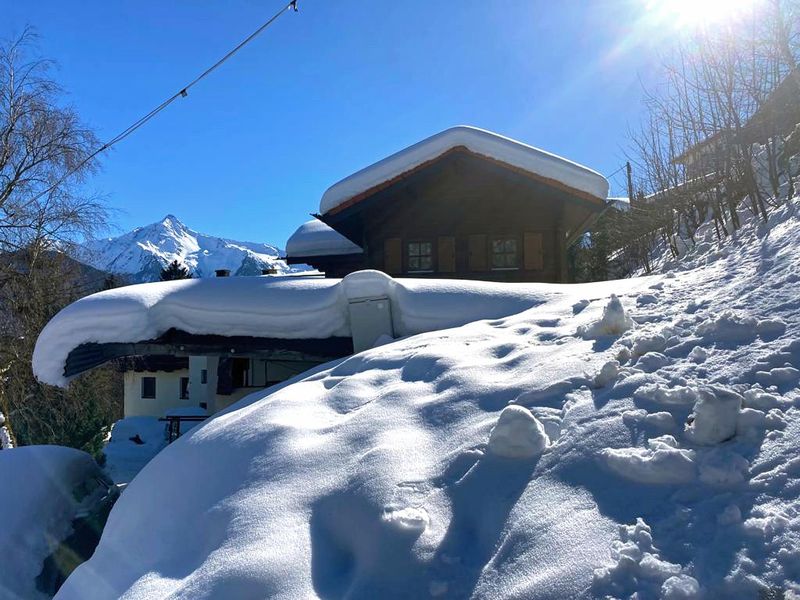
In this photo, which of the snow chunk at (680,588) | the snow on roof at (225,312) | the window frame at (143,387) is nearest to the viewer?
the snow chunk at (680,588)

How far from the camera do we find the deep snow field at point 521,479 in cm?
161

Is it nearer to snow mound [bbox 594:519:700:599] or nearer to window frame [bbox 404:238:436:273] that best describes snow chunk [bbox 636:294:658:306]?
snow mound [bbox 594:519:700:599]

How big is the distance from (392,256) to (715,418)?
8524 millimetres

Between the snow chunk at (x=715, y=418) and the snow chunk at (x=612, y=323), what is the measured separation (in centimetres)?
129

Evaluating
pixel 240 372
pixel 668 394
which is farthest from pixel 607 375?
pixel 240 372

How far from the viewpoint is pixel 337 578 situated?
1.87 metres

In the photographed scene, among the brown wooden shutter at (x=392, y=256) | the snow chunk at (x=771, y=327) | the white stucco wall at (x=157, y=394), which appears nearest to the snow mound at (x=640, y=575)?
the snow chunk at (x=771, y=327)

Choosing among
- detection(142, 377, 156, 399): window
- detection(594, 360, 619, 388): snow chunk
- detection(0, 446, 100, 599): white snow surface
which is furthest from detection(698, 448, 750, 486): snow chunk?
detection(142, 377, 156, 399): window

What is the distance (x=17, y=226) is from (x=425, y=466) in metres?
14.1

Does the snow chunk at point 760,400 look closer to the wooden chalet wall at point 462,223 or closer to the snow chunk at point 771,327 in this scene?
the snow chunk at point 771,327

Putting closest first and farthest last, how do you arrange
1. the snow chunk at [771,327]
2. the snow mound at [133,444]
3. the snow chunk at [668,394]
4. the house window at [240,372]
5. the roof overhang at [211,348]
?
the snow chunk at [668,394] → the snow chunk at [771,327] → the roof overhang at [211,348] → the house window at [240,372] → the snow mound at [133,444]

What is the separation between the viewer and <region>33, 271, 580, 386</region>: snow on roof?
554 centimetres

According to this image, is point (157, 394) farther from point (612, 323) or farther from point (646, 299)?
point (612, 323)

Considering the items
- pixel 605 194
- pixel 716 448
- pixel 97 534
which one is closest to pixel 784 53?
pixel 605 194
